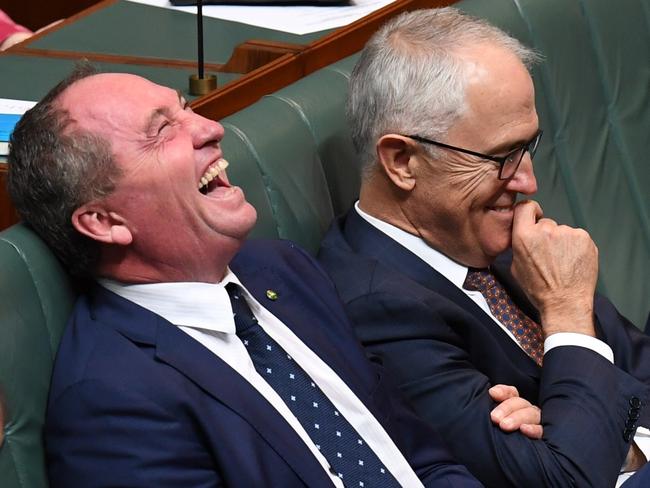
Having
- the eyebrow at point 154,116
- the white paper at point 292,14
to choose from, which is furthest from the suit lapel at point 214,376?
the white paper at point 292,14

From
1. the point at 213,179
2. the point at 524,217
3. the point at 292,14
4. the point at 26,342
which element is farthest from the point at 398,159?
the point at 292,14

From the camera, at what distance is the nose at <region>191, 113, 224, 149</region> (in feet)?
5.37

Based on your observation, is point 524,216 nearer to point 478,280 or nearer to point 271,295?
point 478,280

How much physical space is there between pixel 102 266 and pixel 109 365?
0.18 meters

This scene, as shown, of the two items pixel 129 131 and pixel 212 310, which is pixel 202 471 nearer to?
pixel 212 310

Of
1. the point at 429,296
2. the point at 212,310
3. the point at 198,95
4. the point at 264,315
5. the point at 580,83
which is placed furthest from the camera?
the point at 580,83

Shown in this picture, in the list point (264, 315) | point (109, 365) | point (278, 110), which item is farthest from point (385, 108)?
point (109, 365)

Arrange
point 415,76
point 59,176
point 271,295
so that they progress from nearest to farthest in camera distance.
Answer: point 59,176 < point 271,295 < point 415,76

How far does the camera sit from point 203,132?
1646mm

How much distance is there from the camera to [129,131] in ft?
5.16

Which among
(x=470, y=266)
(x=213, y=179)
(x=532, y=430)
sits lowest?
(x=532, y=430)

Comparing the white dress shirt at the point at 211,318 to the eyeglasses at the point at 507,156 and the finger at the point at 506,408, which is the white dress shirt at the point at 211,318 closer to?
the finger at the point at 506,408

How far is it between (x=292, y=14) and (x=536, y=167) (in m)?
0.70

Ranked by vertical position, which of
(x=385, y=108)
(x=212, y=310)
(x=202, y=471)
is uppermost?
(x=385, y=108)
